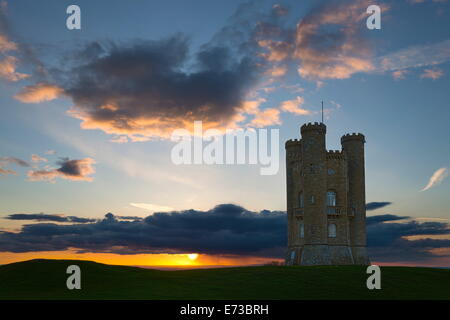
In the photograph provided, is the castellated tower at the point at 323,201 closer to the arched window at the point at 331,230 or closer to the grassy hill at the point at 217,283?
the arched window at the point at 331,230

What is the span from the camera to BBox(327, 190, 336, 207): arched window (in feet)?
247

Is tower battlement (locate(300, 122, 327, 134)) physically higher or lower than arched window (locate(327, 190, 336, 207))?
higher

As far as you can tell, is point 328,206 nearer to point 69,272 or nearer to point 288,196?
point 288,196

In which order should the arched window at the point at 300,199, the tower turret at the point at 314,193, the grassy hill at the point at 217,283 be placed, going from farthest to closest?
the arched window at the point at 300,199 → the tower turret at the point at 314,193 → the grassy hill at the point at 217,283

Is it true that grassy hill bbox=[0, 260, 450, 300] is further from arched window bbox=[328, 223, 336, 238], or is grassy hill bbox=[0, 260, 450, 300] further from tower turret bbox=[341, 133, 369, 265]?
tower turret bbox=[341, 133, 369, 265]

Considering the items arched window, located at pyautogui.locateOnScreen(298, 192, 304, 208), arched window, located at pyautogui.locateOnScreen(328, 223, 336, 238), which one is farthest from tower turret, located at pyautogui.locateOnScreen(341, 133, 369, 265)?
arched window, located at pyautogui.locateOnScreen(298, 192, 304, 208)

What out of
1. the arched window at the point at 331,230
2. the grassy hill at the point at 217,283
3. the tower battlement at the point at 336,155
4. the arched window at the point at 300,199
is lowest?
the grassy hill at the point at 217,283

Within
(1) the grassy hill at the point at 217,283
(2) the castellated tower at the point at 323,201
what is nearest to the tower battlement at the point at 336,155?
(2) the castellated tower at the point at 323,201

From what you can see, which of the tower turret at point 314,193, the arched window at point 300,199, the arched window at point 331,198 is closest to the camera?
the tower turret at point 314,193

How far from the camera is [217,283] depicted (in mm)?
48625

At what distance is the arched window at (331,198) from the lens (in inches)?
2965
